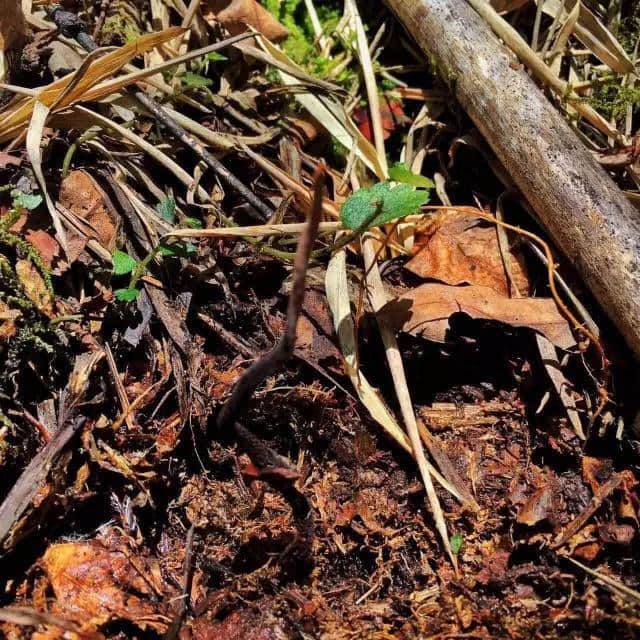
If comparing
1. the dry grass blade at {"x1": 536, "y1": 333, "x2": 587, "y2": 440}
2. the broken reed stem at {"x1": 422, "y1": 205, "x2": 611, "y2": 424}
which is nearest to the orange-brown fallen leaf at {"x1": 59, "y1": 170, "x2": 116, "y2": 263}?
the broken reed stem at {"x1": 422, "y1": 205, "x2": 611, "y2": 424}

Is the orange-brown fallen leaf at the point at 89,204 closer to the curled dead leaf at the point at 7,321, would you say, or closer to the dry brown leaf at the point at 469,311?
the curled dead leaf at the point at 7,321

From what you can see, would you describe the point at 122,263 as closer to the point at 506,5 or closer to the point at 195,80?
the point at 195,80

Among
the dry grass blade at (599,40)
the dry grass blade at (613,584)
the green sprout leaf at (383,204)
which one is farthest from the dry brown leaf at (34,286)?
the dry grass blade at (599,40)

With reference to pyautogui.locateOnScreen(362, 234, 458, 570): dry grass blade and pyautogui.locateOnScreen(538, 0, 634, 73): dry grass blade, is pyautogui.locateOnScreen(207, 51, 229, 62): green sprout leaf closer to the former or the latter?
pyautogui.locateOnScreen(362, 234, 458, 570): dry grass blade

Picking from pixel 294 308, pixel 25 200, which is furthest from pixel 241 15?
pixel 294 308

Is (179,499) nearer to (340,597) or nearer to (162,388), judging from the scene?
(162,388)

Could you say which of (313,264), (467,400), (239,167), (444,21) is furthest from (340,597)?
(444,21)
